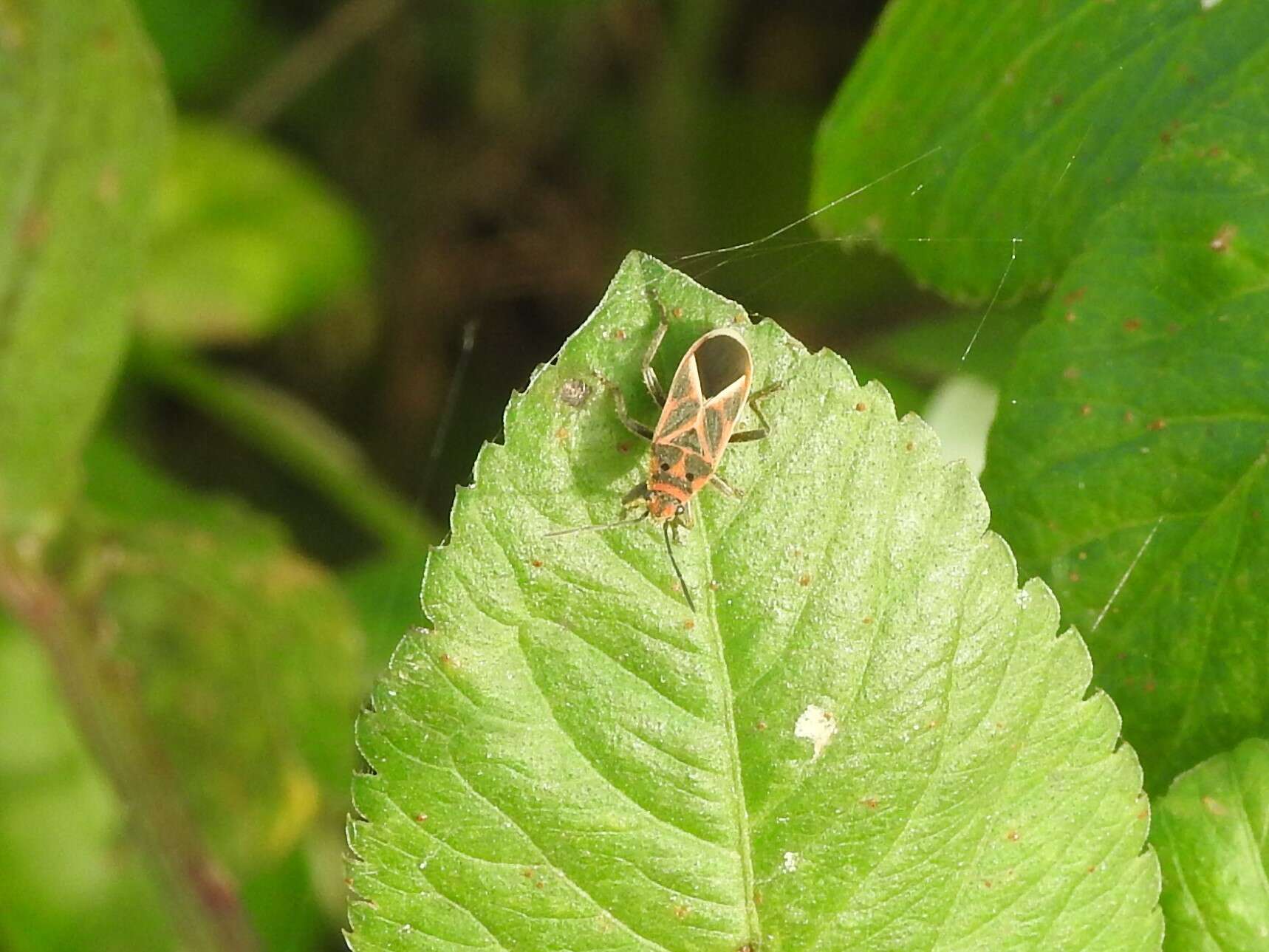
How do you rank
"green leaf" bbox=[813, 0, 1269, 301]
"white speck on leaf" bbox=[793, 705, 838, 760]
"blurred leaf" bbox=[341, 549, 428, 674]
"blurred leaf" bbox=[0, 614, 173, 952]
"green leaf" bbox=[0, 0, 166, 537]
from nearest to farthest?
"white speck on leaf" bbox=[793, 705, 838, 760] < "green leaf" bbox=[813, 0, 1269, 301] < "green leaf" bbox=[0, 0, 166, 537] < "blurred leaf" bbox=[0, 614, 173, 952] < "blurred leaf" bbox=[341, 549, 428, 674]

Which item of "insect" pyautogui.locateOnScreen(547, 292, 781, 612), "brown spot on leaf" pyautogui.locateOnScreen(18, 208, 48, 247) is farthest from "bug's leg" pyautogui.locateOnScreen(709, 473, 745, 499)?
"brown spot on leaf" pyautogui.locateOnScreen(18, 208, 48, 247)

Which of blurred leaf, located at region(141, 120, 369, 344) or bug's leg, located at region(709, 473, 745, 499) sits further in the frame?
blurred leaf, located at region(141, 120, 369, 344)

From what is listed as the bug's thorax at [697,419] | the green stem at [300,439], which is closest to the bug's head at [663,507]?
the bug's thorax at [697,419]

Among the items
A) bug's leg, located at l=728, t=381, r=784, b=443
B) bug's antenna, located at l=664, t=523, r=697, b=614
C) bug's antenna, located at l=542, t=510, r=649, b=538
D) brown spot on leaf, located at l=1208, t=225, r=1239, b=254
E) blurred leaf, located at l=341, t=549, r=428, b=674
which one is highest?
blurred leaf, located at l=341, t=549, r=428, b=674

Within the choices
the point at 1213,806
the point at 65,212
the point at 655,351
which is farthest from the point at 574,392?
the point at 65,212

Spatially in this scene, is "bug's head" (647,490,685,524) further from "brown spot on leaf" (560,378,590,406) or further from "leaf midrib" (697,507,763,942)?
"brown spot on leaf" (560,378,590,406)

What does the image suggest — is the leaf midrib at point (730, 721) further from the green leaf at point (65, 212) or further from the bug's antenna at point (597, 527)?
the green leaf at point (65, 212)

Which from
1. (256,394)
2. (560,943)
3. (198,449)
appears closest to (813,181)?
(560,943)
